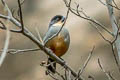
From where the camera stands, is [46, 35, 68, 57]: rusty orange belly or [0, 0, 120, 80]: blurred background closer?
[46, 35, 68, 57]: rusty orange belly

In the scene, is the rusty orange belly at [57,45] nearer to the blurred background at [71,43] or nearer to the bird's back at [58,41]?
the bird's back at [58,41]

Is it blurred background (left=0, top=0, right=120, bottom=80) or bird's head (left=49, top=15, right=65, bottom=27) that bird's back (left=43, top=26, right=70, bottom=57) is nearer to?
bird's head (left=49, top=15, right=65, bottom=27)

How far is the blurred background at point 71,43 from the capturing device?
341 inches

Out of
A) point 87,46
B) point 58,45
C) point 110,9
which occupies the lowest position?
point 87,46

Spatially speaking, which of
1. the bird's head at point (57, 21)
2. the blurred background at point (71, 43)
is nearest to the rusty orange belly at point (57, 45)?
the bird's head at point (57, 21)

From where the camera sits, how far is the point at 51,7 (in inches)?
384

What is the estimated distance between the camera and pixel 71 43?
921 cm

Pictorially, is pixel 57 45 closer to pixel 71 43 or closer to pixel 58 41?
pixel 58 41

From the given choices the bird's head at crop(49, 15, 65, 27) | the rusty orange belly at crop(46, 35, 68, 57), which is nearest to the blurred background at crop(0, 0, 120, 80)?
the bird's head at crop(49, 15, 65, 27)

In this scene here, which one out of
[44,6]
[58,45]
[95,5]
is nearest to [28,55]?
Result: [44,6]

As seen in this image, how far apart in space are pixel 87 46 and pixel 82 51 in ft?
0.49

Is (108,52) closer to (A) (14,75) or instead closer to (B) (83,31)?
(B) (83,31)

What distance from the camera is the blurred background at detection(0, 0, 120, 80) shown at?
28.4 feet

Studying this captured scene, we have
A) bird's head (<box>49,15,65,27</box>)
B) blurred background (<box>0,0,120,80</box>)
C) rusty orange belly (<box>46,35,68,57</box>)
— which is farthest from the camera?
blurred background (<box>0,0,120,80</box>)
